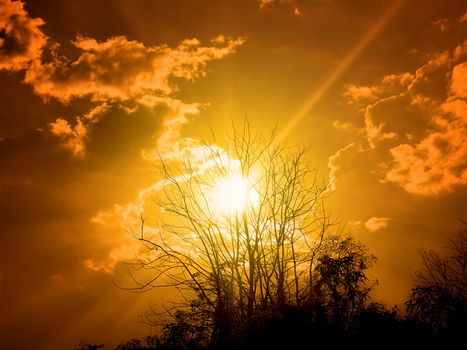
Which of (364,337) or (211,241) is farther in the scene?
(211,241)

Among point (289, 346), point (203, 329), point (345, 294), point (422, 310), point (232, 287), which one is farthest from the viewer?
point (345, 294)

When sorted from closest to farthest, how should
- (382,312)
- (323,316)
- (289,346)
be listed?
(289,346) < (323,316) < (382,312)

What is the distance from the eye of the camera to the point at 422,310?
672 inches

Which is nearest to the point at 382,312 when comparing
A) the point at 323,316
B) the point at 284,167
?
the point at 323,316

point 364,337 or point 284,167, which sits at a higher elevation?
point 284,167

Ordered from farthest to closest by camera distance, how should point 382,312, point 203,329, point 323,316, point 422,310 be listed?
point 203,329, point 422,310, point 382,312, point 323,316

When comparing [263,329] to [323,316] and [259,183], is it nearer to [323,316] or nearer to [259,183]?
[323,316]

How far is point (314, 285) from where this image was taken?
45.4 ft

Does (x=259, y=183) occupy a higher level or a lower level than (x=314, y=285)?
higher

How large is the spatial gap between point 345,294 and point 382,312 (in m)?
8.68

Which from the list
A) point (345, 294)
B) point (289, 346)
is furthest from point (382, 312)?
point (345, 294)

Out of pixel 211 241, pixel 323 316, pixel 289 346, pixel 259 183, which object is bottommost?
pixel 289 346

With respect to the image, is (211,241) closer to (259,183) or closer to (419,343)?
(259,183)

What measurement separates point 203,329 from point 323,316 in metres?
9.89
